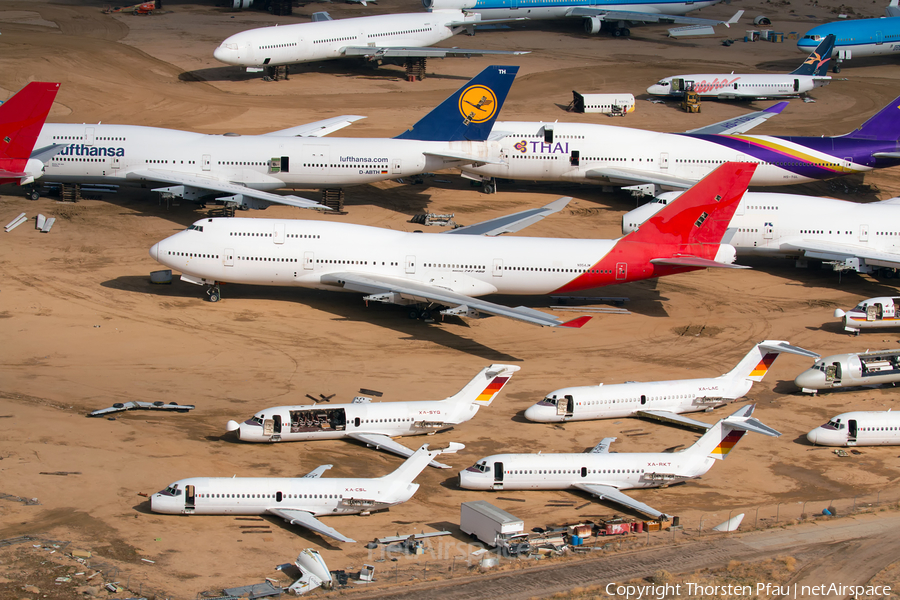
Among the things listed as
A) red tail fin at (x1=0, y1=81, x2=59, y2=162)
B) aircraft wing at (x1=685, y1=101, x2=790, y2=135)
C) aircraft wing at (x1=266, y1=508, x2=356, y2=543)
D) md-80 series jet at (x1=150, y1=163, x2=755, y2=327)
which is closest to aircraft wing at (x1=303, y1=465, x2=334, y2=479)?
aircraft wing at (x1=266, y1=508, x2=356, y2=543)

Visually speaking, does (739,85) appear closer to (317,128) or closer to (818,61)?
(818,61)

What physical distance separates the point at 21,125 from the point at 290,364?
88.2 ft

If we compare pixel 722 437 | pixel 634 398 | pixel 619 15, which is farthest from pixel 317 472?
pixel 619 15

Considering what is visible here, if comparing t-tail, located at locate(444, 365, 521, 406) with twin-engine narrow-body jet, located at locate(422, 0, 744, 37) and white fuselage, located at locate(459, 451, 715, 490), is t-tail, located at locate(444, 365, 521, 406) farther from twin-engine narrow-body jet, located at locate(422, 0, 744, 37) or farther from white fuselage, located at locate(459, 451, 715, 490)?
twin-engine narrow-body jet, located at locate(422, 0, 744, 37)

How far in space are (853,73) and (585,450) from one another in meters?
93.4

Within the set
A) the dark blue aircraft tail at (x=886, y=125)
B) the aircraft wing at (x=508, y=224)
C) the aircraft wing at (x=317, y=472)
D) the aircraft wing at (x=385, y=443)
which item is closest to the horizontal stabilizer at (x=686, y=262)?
the aircraft wing at (x=508, y=224)

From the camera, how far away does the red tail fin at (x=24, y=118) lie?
65062 mm

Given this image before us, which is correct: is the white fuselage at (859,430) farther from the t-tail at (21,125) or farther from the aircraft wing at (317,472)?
the t-tail at (21,125)

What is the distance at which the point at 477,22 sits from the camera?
118 meters

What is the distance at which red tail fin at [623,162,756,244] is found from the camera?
60531mm

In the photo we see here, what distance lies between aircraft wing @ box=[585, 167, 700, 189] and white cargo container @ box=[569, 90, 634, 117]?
76.4 ft

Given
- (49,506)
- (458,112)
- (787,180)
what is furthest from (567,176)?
(49,506)

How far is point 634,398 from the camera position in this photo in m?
50.0

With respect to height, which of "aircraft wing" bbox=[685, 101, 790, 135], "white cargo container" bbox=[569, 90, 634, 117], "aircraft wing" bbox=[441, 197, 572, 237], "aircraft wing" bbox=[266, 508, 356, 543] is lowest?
"aircraft wing" bbox=[266, 508, 356, 543]
